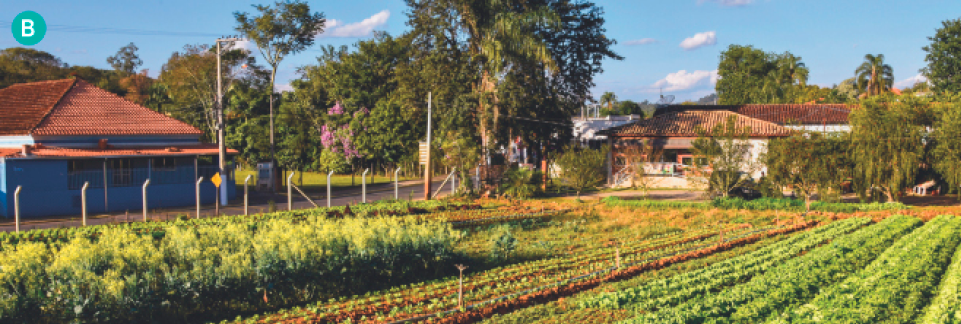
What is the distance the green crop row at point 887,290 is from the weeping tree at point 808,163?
12.5 metres

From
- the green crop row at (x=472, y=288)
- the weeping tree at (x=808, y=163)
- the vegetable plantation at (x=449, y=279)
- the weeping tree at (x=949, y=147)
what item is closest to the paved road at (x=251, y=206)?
the vegetable plantation at (x=449, y=279)

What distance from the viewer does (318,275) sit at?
13.9 meters

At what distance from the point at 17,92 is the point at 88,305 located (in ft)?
91.0

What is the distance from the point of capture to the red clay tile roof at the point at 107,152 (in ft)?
87.7

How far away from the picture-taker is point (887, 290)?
12047mm

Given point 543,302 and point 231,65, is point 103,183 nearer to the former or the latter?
point 543,302

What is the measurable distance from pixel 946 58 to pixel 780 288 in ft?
147

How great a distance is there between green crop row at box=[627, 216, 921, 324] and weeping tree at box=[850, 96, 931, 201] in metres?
14.1

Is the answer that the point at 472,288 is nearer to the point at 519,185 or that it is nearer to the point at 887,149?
the point at 519,185

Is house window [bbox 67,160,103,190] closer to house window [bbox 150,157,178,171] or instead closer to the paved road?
the paved road

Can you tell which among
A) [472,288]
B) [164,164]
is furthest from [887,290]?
[164,164]

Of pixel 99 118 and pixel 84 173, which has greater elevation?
pixel 99 118

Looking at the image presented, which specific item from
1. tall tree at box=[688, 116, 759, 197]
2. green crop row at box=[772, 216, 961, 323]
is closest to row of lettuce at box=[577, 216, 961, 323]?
green crop row at box=[772, 216, 961, 323]

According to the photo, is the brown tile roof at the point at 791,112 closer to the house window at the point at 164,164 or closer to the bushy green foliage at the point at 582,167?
the bushy green foliage at the point at 582,167
